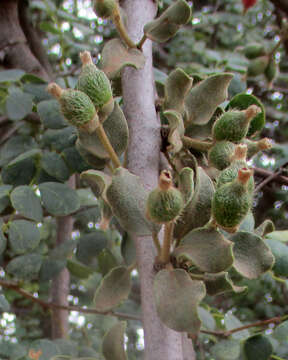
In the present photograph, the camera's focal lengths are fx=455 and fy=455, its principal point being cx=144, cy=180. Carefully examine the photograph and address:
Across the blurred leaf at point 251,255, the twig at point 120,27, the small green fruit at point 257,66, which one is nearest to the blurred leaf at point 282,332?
the blurred leaf at point 251,255

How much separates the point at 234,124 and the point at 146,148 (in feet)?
0.37

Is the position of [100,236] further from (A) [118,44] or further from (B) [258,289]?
(B) [258,289]

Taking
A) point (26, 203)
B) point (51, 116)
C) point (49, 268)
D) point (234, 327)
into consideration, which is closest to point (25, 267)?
point (49, 268)

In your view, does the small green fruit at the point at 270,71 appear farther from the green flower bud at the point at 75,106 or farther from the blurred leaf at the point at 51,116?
the green flower bud at the point at 75,106

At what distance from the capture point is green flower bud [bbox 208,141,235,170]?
0.53 meters

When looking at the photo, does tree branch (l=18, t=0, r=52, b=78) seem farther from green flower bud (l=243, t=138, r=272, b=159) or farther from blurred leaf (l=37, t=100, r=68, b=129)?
green flower bud (l=243, t=138, r=272, b=159)

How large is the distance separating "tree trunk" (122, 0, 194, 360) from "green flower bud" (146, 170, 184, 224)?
0.10m

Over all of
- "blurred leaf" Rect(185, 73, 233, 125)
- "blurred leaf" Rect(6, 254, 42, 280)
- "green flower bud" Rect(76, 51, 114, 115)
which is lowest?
"blurred leaf" Rect(6, 254, 42, 280)

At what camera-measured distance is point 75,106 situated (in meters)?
0.49

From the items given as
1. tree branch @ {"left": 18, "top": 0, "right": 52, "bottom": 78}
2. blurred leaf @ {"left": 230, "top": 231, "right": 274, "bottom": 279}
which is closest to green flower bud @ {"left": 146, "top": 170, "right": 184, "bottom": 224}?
blurred leaf @ {"left": 230, "top": 231, "right": 274, "bottom": 279}

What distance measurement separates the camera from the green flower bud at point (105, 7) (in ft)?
2.03

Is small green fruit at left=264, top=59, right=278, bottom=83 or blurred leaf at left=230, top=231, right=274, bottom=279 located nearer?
blurred leaf at left=230, top=231, right=274, bottom=279

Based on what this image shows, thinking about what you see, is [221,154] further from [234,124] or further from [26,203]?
[26,203]

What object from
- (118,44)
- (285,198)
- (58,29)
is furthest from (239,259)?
(58,29)
